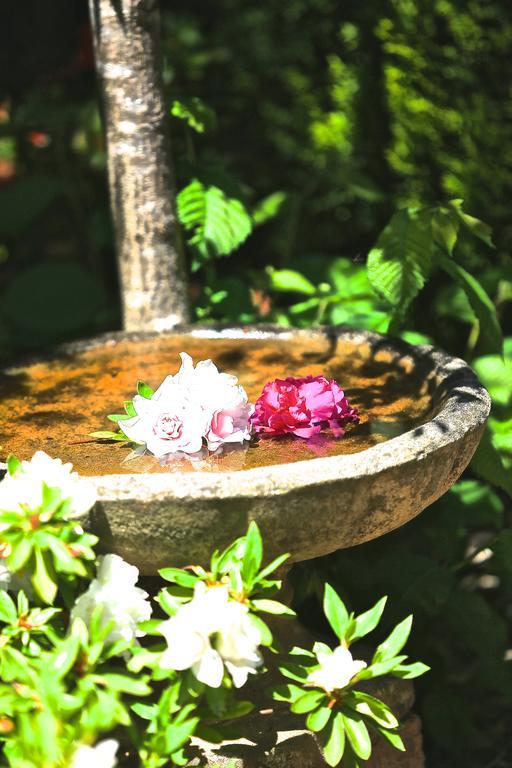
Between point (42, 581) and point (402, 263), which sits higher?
point (402, 263)

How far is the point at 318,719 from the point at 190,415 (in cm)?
63

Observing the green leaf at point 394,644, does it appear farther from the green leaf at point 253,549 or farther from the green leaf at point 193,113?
the green leaf at point 193,113

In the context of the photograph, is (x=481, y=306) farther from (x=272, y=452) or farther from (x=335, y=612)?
(x=335, y=612)

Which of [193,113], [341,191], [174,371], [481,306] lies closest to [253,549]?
[174,371]

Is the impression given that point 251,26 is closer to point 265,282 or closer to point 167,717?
point 265,282

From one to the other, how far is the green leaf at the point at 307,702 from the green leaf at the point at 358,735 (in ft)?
0.21

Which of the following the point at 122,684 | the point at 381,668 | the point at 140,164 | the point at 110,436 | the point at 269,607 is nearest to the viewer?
the point at 122,684

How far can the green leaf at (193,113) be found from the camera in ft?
10.5

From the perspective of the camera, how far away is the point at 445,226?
9.27ft

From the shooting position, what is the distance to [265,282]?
354 centimetres

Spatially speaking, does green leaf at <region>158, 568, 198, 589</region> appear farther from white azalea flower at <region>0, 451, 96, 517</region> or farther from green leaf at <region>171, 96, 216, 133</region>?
green leaf at <region>171, 96, 216, 133</region>

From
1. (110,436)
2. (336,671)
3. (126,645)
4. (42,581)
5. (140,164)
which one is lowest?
(336,671)

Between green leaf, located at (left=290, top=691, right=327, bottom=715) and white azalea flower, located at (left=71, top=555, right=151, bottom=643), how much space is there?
31 cm

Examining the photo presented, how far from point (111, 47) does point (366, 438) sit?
1453 millimetres
